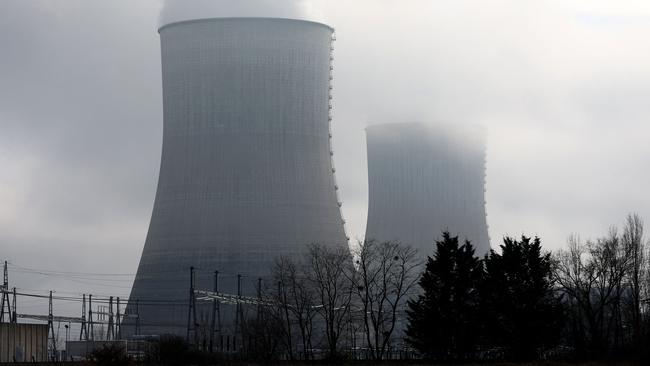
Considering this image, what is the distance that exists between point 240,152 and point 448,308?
7.61 meters

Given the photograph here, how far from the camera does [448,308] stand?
2738 cm

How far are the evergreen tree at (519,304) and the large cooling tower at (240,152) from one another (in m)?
6.83

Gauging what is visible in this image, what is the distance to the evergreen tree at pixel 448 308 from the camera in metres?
27.2

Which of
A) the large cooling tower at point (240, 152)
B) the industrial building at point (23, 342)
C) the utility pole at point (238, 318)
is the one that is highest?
the large cooling tower at point (240, 152)

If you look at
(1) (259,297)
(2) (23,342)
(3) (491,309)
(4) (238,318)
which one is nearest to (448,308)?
(3) (491,309)

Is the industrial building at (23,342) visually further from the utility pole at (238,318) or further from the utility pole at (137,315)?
the utility pole at (238,318)

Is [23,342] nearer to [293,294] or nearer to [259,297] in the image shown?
[259,297]

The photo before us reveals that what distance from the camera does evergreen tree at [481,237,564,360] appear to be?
2639 cm

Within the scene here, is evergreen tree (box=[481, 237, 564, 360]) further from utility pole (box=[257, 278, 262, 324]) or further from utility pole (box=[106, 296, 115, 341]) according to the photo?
utility pole (box=[106, 296, 115, 341])

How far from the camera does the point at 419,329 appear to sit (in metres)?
27.4

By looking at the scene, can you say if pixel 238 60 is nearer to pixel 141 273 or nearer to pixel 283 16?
pixel 283 16

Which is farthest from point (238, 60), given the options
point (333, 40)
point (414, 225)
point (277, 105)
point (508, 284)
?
point (508, 284)

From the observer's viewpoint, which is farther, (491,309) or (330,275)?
(330,275)

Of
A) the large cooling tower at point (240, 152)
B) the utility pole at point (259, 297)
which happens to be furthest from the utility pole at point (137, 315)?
the utility pole at point (259, 297)
